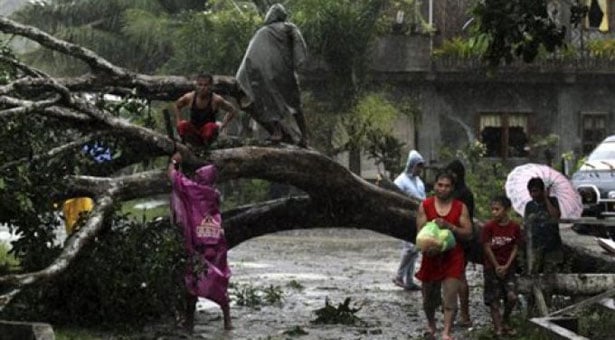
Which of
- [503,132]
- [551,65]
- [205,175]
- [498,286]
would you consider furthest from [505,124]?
[205,175]

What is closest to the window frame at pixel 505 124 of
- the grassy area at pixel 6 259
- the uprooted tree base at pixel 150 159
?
the grassy area at pixel 6 259

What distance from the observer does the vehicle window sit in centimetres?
2091

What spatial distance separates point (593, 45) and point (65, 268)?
2477 cm

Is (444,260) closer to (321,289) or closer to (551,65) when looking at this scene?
(321,289)

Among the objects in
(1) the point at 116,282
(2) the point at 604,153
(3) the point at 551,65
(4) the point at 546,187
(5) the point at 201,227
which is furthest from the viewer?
(3) the point at 551,65

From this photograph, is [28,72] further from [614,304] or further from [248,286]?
[614,304]

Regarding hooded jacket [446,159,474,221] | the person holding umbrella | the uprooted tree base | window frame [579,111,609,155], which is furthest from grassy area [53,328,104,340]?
window frame [579,111,609,155]

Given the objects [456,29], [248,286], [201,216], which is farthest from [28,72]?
[456,29]

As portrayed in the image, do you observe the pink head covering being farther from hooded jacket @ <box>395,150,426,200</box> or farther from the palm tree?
the palm tree

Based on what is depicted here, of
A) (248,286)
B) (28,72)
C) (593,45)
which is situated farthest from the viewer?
(593,45)

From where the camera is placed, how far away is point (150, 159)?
1216 cm

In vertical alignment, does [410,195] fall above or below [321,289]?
above

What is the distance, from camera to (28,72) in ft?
37.3

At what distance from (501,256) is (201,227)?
2642 millimetres
